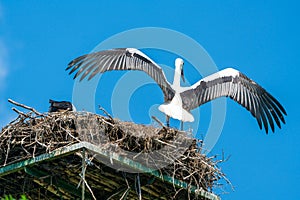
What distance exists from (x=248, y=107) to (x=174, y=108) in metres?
1.47

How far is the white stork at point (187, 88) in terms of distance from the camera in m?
13.0

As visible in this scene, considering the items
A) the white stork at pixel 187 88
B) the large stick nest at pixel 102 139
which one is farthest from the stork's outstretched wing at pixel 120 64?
the large stick nest at pixel 102 139

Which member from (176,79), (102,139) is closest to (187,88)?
(176,79)

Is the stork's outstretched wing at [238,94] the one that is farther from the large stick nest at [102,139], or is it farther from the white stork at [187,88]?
the large stick nest at [102,139]

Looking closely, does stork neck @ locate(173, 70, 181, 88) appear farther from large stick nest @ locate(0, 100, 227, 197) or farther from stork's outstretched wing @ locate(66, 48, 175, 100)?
large stick nest @ locate(0, 100, 227, 197)

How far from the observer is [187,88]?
13.4 m

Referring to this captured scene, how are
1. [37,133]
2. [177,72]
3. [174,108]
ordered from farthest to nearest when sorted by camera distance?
[177,72]
[174,108]
[37,133]

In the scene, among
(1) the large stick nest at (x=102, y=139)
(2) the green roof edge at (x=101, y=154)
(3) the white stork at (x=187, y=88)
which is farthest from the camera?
(3) the white stork at (x=187, y=88)

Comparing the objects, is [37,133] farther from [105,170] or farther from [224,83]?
[224,83]

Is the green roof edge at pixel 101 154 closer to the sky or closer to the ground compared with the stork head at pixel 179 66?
closer to the ground

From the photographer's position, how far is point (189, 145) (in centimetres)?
1127

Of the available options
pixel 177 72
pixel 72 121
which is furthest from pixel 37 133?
pixel 177 72

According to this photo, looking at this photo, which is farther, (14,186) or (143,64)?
(143,64)

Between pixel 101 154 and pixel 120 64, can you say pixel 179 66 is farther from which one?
pixel 101 154
